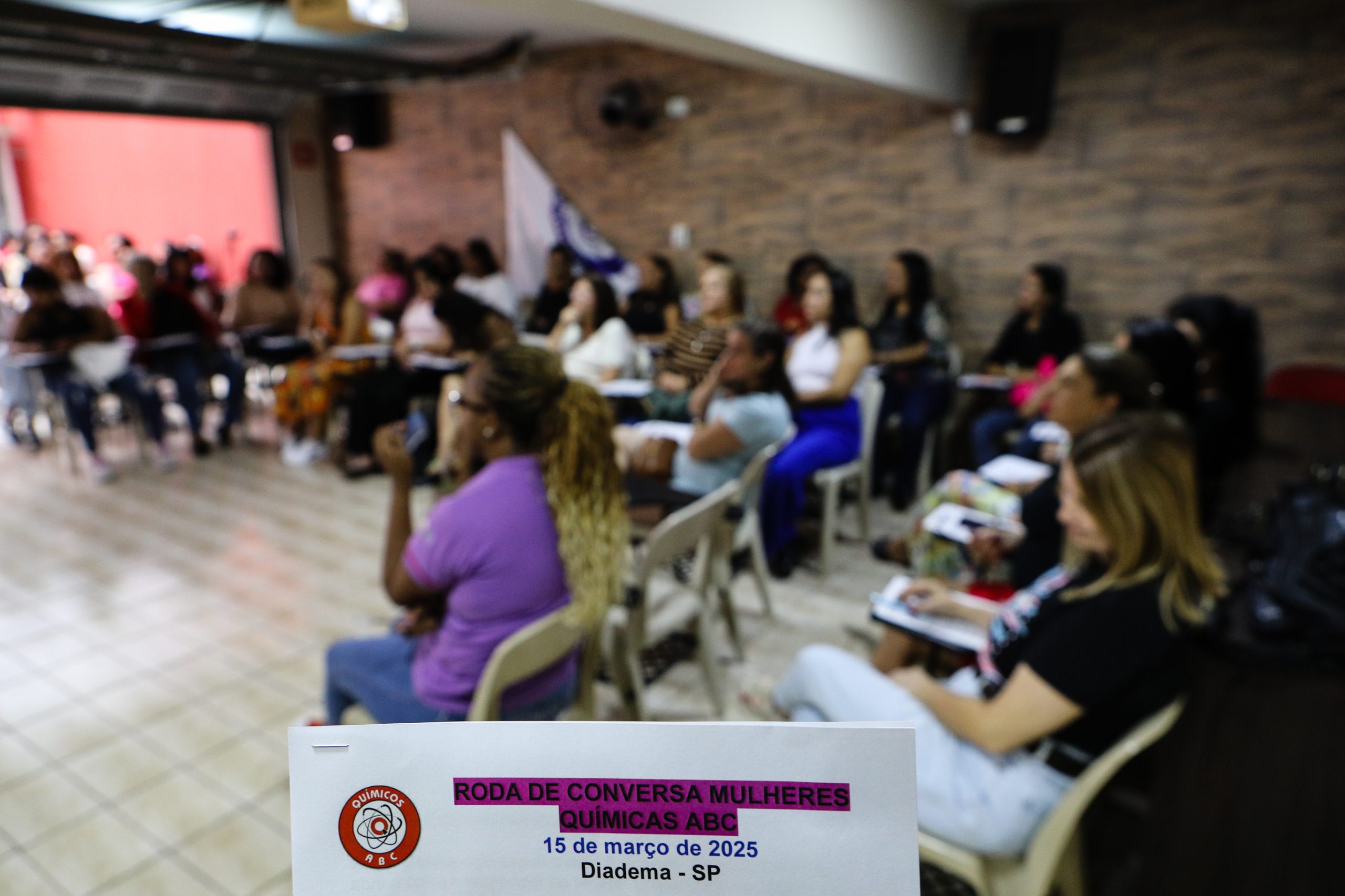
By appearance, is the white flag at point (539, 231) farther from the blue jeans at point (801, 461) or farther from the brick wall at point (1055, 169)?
the blue jeans at point (801, 461)

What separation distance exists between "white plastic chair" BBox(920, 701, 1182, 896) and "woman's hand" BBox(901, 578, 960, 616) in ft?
1.74

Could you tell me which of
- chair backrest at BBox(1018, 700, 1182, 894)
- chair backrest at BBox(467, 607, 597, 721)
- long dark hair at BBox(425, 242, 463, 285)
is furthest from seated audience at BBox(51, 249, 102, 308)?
chair backrest at BBox(1018, 700, 1182, 894)

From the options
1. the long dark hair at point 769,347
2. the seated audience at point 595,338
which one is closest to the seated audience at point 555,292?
the seated audience at point 595,338

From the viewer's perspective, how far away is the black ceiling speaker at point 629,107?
19.8 ft

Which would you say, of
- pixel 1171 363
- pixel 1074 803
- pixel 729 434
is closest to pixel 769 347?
pixel 729 434

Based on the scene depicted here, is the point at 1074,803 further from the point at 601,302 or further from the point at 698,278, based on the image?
the point at 698,278

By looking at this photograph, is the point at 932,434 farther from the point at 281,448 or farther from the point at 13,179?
the point at 13,179

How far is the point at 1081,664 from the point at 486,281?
5893 millimetres

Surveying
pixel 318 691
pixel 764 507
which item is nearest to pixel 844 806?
pixel 318 691

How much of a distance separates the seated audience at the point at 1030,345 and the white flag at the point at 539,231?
9.53ft

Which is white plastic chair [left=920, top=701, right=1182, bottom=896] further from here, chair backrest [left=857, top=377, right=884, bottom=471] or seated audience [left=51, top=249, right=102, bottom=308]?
seated audience [left=51, top=249, right=102, bottom=308]

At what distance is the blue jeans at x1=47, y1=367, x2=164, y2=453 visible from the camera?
16.4 ft

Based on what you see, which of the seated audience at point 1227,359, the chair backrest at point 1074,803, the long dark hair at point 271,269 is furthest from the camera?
the long dark hair at point 271,269

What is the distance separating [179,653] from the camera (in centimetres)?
306
